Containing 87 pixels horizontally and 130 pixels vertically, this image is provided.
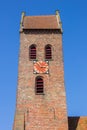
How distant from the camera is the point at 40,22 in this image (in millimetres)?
37656

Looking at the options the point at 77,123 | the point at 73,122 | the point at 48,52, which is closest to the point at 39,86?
the point at 48,52

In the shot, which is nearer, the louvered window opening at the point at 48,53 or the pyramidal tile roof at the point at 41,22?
the louvered window opening at the point at 48,53

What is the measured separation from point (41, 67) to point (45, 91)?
2546mm

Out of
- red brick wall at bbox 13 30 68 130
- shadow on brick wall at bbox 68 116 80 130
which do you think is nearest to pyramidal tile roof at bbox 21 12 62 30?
red brick wall at bbox 13 30 68 130

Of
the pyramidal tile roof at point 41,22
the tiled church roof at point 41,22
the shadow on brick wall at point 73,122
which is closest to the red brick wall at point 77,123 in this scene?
the shadow on brick wall at point 73,122

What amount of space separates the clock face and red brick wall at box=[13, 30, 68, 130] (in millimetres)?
401

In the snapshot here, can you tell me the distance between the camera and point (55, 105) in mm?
31500

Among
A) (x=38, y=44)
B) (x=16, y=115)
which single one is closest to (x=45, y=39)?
(x=38, y=44)

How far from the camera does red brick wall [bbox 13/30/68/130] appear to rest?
100 feet

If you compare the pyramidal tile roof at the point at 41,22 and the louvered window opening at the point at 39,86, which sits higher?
the pyramidal tile roof at the point at 41,22

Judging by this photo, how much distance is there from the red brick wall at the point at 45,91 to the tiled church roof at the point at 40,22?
3.12 feet

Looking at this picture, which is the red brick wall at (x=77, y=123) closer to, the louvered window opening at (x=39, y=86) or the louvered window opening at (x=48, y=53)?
the louvered window opening at (x=39, y=86)

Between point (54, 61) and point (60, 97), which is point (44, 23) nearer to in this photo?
point (54, 61)

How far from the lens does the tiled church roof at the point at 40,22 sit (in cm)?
3634
